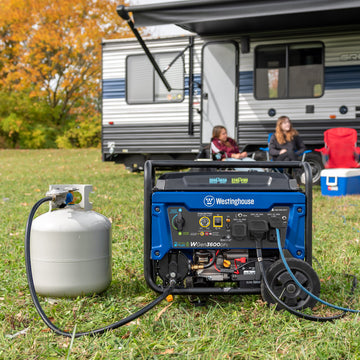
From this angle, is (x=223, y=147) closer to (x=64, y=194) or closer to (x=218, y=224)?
(x=64, y=194)

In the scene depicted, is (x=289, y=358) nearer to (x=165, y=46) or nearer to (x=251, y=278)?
(x=251, y=278)

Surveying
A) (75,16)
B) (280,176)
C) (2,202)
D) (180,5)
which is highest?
(75,16)

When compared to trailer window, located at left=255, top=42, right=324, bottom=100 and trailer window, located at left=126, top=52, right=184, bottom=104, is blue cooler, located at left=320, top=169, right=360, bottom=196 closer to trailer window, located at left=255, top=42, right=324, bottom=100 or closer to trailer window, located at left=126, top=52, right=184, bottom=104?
trailer window, located at left=255, top=42, right=324, bottom=100

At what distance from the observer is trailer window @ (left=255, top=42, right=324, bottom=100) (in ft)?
27.8

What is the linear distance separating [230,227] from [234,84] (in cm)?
657

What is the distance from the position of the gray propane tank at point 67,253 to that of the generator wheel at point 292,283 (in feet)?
3.05

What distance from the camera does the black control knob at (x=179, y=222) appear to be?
2596 millimetres

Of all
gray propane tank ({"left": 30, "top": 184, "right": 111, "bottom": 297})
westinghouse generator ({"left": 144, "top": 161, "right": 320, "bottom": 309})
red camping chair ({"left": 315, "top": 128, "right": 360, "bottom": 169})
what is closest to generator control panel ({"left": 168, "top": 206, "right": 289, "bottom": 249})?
westinghouse generator ({"left": 144, "top": 161, "right": 320, "bottom": 309})

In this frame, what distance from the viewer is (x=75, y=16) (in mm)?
21125

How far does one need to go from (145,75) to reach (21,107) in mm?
16095

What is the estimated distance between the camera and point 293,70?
855 cm

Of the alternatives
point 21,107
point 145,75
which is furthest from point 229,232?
point 21,107

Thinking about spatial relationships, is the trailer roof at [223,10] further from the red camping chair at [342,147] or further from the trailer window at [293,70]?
the red camping chair at [342,147]

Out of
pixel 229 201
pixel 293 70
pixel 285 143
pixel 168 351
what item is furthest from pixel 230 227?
pixel 293 70
